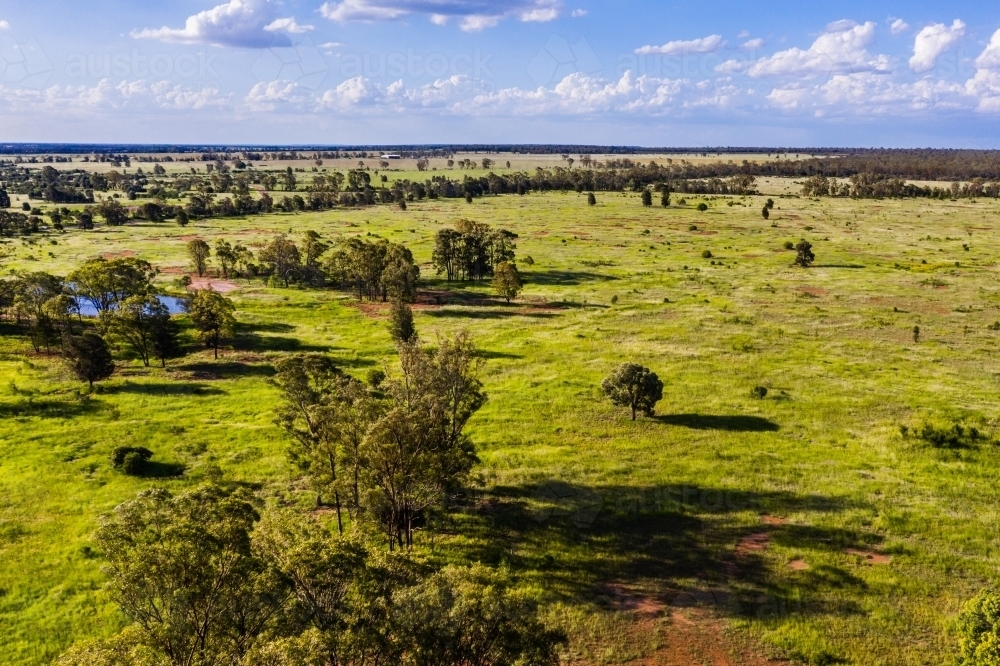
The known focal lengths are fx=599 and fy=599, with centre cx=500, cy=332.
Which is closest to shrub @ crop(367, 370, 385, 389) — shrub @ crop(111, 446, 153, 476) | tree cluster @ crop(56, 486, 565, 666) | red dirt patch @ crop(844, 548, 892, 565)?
shrub @ crop(111, 446, 153, 476)

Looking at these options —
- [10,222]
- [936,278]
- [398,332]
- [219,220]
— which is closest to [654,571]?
[398,332]

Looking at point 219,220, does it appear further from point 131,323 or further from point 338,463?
point 338,463

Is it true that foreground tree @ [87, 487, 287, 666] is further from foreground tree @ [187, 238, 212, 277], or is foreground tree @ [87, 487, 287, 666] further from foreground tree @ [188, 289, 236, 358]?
foreground tree @ [187, 238, 212, 277]

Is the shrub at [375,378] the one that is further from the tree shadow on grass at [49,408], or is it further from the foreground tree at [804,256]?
the foreground tree at [804,256]

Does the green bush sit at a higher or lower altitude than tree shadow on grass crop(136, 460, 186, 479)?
higher

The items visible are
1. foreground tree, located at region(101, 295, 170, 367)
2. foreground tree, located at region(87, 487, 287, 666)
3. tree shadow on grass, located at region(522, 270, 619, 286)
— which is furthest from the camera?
tree shadow on grass, located at region(522, 270, 619, 286)

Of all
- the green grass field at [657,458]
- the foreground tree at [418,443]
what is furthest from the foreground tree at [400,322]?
the foreground tree at [418,443]

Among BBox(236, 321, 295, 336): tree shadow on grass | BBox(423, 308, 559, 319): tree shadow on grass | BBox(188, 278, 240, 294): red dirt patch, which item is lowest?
BBox(236, 321, 295, 336): tree shadow on grass
